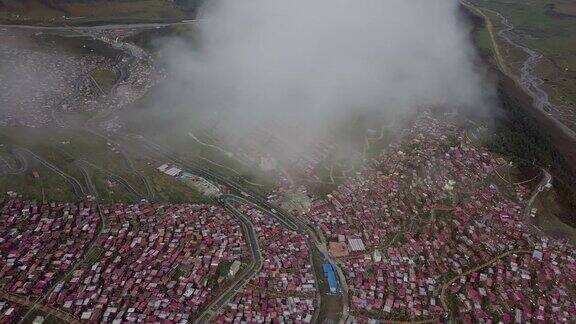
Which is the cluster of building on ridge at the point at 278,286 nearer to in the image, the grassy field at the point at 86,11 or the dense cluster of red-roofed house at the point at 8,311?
the dense cluster of red-roofed house at the point at 8,311

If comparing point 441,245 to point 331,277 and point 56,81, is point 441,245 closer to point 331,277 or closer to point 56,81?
point 331,277

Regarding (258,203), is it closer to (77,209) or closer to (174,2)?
(77,209)

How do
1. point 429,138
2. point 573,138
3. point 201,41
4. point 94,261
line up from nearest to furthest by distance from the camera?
point 94,261, point 429,138, point 573,138, point 201,41

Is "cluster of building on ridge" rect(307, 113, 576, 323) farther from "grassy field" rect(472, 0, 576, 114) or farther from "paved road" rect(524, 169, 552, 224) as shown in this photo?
"grassy field" rect(472, 0, 576, 114)

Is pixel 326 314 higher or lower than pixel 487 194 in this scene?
lower

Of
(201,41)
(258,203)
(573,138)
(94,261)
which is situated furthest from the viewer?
(201,41)

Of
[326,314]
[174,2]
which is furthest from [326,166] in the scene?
[174,2]
